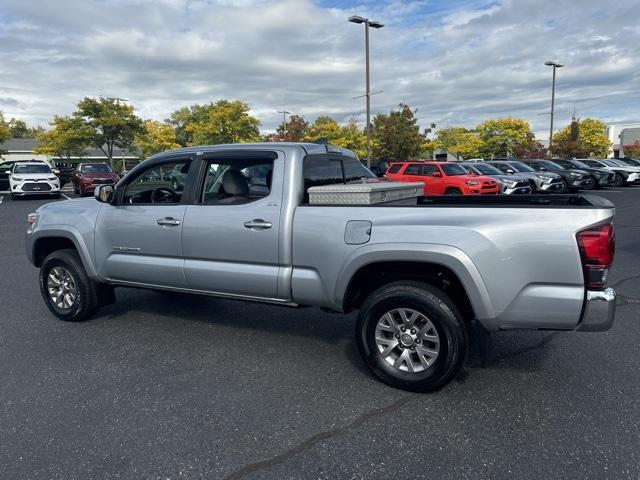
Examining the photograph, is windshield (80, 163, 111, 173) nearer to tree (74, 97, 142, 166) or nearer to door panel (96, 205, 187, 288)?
tree (74, 97, 142, 166)

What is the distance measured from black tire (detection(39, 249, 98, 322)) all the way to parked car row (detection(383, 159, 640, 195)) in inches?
429

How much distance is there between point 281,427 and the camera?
303 cm

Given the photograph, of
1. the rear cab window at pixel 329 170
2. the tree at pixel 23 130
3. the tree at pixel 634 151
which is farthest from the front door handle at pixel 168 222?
the tree at pixel 23 130

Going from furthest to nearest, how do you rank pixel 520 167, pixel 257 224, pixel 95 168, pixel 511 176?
pixel 95 168
pixel 520 167
pixel 511 176
pixel 257 224

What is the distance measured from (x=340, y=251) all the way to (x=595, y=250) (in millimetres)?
1638

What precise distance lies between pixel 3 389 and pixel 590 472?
3873 mm

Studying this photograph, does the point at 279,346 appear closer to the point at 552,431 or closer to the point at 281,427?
the point at 281,427

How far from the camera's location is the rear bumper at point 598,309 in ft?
9.73

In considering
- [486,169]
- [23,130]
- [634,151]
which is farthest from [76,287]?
[23,130]

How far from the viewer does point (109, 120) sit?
3478 cm

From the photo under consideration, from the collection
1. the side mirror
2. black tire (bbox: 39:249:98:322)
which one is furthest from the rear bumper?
black tire (bbox: 39:249:98:322)

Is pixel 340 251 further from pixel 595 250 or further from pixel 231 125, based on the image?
pixel 231 125

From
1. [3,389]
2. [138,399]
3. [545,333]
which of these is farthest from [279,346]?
[545,333]

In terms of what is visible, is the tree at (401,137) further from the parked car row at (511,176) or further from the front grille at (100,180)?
the front grille at (100,180)
